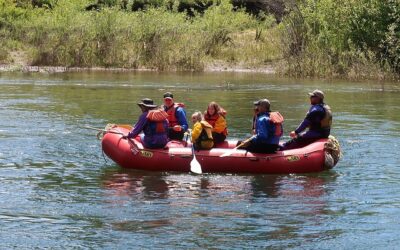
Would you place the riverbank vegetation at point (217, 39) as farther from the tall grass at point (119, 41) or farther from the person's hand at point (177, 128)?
the person's hand at point (177, 128)

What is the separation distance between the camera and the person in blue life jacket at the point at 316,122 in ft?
45.1

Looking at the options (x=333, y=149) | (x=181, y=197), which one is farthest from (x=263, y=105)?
(x=181, y=197)

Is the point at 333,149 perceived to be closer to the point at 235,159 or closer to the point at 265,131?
the point at 265,131

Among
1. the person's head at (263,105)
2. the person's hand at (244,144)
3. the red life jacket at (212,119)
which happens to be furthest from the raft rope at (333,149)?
the red life jacket at (212,119)

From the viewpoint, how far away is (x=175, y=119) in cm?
1459

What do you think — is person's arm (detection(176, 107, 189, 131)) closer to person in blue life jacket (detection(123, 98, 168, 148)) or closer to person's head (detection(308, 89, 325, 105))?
person in blue life jacket (detection(123, 98, 168, 148))

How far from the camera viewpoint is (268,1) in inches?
2106

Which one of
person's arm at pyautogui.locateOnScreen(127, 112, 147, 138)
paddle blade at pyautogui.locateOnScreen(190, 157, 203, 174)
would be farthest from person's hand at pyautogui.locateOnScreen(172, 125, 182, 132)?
paddle blade at pyautogui.locateOnScreen(190, 157, 203, 174)

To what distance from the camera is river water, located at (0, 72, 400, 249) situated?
9.58m

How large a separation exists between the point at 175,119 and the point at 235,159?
6.12ft

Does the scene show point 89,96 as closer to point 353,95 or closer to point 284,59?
point 353,95

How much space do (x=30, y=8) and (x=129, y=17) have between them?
342 inches

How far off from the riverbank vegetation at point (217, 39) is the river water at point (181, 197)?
41.6 ft

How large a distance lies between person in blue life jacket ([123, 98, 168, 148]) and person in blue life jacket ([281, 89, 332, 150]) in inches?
84.1
